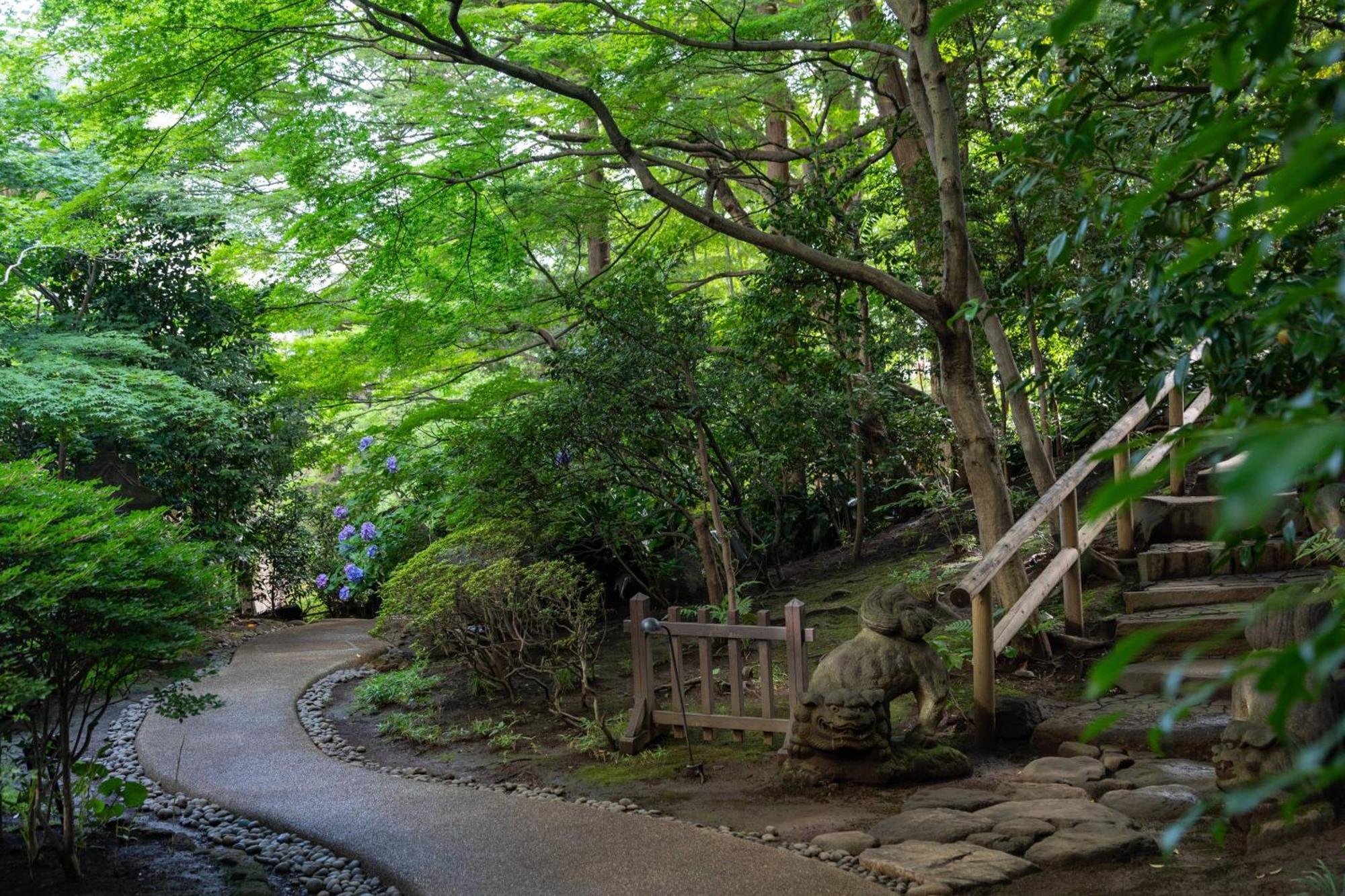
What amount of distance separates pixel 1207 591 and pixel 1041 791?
2444 mm

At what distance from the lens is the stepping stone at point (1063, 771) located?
5047 mm

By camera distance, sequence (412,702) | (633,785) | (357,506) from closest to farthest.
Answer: (633,785) → (412,702) → (357,506)

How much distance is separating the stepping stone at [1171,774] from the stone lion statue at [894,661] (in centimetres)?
99

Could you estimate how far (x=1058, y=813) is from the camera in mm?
4512

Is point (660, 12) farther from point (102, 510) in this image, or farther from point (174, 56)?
point (102, 510)

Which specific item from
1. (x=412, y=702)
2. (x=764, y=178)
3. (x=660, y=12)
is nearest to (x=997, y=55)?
(x=764, y=178)

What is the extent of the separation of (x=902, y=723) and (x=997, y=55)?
5284mm

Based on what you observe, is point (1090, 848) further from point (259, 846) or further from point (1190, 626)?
point (259, 846)

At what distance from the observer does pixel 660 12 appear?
306 inches

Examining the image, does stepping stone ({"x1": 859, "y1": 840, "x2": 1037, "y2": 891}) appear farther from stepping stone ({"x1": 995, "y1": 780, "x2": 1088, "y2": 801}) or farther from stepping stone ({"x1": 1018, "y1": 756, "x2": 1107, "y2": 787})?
stepping stone ({"x1": 1018, "y1": 756, "x2": 1107, "y2": 787})

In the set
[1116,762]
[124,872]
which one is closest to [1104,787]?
[1116,762]

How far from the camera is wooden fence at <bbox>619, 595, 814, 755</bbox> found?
596 cm

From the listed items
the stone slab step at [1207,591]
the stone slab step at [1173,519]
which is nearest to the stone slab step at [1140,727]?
the stone slab step at [1207,591]

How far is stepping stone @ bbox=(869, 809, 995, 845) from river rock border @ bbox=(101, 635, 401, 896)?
208cm
